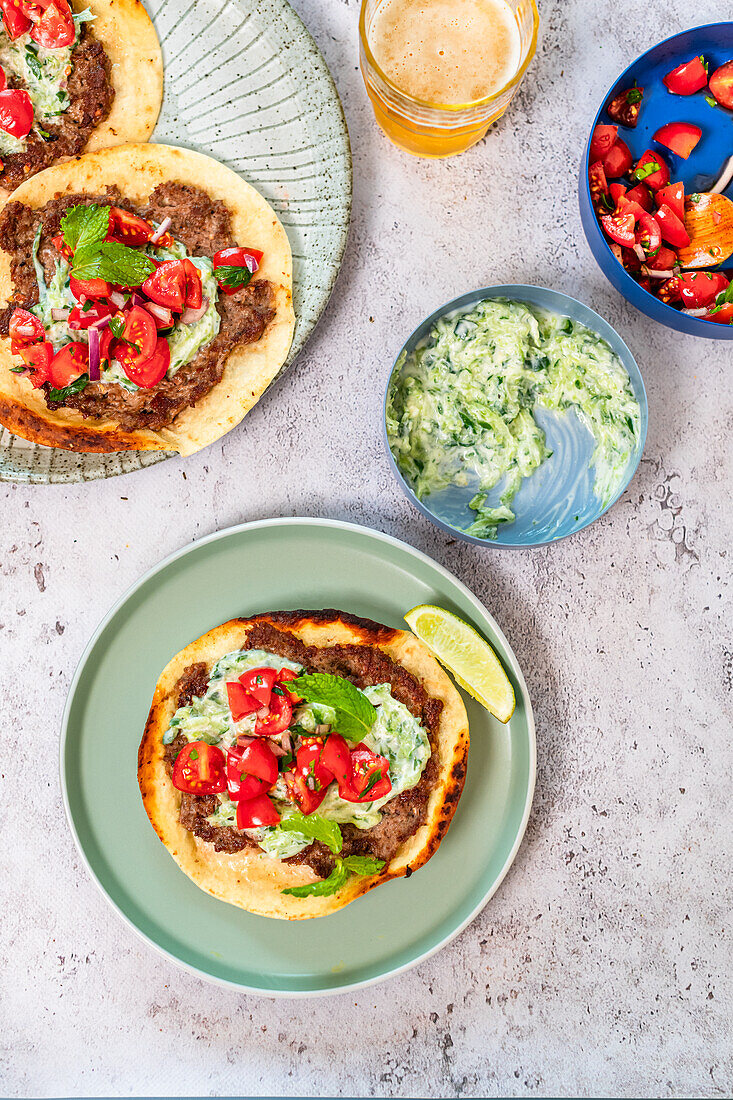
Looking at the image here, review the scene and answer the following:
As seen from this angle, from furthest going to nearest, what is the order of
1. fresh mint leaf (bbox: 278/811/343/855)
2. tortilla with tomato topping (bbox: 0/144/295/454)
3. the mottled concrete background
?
the mottled concrete background
tortilla with tomato topping (bbox: 0/144/295/454)
fresh mint leaf (bbox: 278/811/343/855)

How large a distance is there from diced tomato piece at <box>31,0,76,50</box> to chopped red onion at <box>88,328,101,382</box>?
107 centimetres

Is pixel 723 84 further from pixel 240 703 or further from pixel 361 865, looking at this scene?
pixel 361 865

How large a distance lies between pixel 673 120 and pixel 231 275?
1.84 m

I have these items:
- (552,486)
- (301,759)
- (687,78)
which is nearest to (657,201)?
(687,78)

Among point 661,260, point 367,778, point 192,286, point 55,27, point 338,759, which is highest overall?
point 55,27

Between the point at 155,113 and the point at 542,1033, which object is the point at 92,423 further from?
the point at 542,1033

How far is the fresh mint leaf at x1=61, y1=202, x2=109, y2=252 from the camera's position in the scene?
272cm

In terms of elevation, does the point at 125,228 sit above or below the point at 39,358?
above

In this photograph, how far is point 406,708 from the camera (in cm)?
278

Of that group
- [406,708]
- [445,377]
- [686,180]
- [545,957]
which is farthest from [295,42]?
[545,957]

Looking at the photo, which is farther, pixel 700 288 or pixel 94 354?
pixel 700 288

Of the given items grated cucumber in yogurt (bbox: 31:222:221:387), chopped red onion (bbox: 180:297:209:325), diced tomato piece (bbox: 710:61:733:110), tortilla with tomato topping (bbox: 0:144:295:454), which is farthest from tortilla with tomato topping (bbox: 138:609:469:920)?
diced tomato piece (bbox: 710:61:733:110)

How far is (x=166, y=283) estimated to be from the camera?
110 inches

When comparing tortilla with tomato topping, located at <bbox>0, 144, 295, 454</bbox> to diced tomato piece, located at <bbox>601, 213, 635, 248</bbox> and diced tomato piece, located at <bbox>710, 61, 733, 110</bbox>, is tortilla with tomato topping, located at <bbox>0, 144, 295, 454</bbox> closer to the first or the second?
diced tomato piece, located at <bbox>601, 213, 635, 248</bbox>
